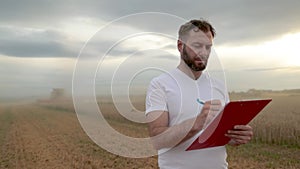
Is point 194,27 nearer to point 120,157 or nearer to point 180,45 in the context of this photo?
point 180,45

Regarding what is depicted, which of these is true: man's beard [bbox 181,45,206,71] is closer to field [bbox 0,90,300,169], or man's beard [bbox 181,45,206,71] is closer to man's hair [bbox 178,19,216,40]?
man's hair [bbox 178,19,216,40]

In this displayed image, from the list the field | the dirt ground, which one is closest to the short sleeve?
the field

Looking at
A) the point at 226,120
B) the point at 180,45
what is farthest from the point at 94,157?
the point at 226,120

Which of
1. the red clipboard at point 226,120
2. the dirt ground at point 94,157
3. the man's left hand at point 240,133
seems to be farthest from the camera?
the dirt ground at point 94,157

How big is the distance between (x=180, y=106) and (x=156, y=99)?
0.16 metres

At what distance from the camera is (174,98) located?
7.63 ft

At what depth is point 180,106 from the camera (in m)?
2.31

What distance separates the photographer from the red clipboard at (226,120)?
1905mm

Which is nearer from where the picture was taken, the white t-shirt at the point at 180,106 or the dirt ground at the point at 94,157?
the white t-shirt at the point at 180,106

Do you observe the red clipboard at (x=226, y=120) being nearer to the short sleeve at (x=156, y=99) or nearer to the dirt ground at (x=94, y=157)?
the short sleeve at (x=156, y=99)

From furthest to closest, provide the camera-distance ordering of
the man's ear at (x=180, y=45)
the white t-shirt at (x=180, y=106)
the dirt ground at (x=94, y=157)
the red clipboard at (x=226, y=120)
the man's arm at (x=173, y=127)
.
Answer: the dirt ground at (x=94, y=157), the man's ear at (x=180, y=45), the white t-shirt at (x=180, y=106), the man's arm at (x=173, y=127), the red clipboard at (x=226, y=120)

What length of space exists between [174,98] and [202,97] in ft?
0.69

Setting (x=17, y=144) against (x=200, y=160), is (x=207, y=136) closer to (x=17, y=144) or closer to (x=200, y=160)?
(x=200, y=160)

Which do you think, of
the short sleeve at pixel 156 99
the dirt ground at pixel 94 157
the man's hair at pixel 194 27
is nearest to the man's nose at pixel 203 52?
the man's hair at pixel 194 27
